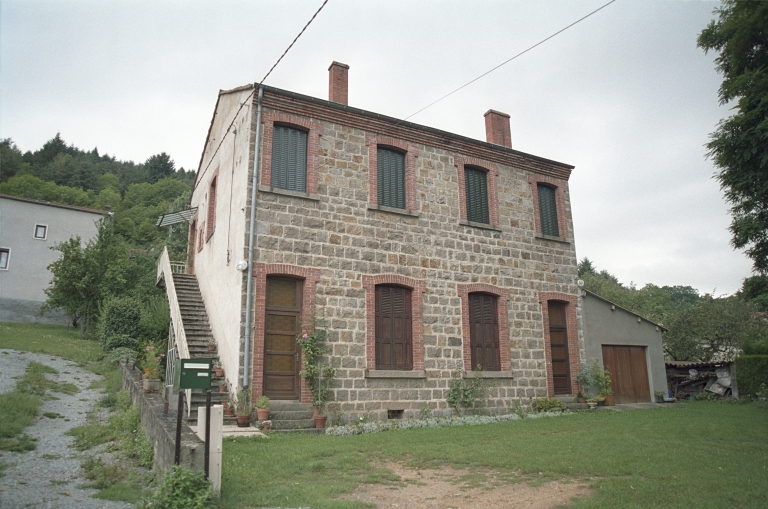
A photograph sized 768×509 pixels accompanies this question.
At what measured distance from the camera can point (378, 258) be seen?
12391 millimetres

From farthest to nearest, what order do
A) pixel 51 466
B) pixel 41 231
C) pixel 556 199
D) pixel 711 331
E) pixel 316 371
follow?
pixel 41 231 < pixel 711 331 < pixel 556 199 < pixel 316 371 < pixel 51 466

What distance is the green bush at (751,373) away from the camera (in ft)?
57.1

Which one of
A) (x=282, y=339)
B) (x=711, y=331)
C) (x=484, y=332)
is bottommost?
(x=282, y=339)

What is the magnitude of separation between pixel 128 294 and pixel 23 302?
9497 millimetres

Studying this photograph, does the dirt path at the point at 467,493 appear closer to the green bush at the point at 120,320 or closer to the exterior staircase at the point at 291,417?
the exterior staircase at the point at 291,417

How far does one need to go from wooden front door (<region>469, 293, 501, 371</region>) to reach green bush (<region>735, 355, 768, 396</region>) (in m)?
10.1

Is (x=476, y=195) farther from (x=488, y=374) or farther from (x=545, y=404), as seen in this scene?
(x=545, y=404)

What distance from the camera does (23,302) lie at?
27797mm

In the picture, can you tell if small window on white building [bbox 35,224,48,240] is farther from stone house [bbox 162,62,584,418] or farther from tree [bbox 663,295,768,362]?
tree [bbox 663,295,768,362]

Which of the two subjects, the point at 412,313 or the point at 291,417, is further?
the point at 412,313

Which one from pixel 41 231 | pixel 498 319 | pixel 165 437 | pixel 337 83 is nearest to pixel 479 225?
pixel 498 319

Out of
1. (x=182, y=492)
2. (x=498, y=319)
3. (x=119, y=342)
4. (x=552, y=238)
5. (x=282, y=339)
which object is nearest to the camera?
(x=182, y=492)

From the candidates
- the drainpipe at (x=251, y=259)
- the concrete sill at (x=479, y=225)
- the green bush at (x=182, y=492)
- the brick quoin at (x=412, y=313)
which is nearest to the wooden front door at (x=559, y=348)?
the concrete sill at (x=479, y=225)

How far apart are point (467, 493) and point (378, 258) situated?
7.04 m
